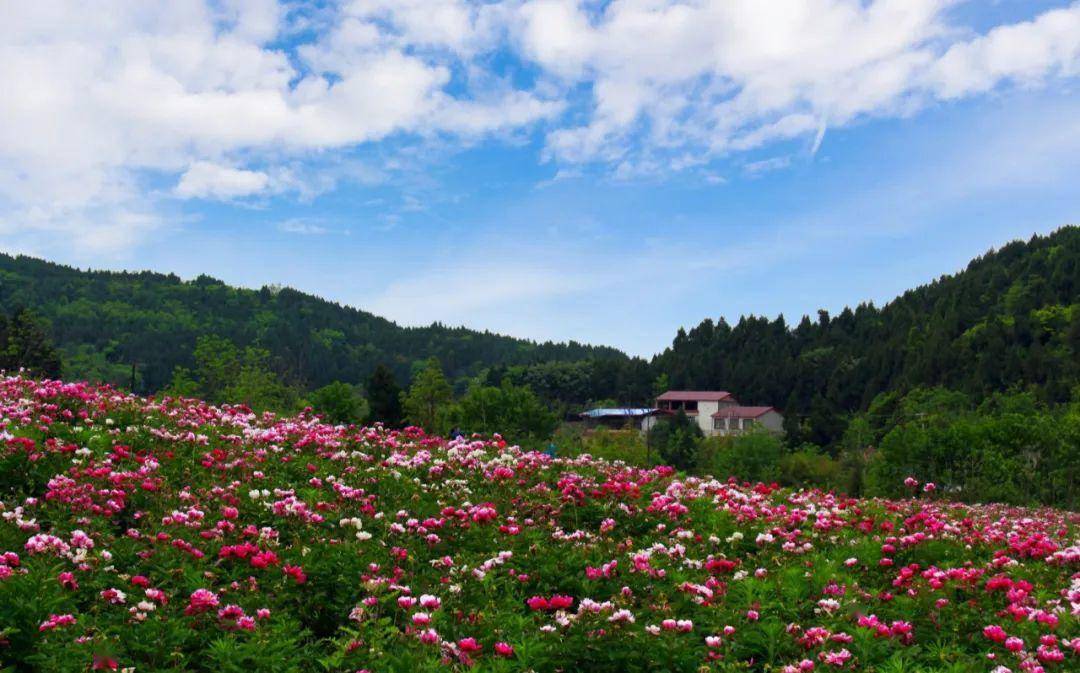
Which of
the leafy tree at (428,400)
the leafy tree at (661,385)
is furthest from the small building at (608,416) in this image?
the leafy tree at (428,400)

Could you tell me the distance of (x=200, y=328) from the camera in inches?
4724

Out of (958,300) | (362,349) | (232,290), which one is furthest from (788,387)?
(232,290)

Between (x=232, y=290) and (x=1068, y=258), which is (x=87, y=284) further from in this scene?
(x=1068, y=258)

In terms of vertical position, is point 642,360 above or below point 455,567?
above

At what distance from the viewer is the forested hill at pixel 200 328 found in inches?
4277

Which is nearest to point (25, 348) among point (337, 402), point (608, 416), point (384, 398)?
point (384, 398)

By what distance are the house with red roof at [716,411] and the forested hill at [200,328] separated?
1776 inches

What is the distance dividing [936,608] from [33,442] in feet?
24.6

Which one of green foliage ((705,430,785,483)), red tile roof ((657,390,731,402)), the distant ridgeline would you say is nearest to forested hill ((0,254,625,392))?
the distant ridgeline

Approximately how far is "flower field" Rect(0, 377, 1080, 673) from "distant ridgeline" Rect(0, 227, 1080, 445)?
2856 inches

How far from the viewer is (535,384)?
123m

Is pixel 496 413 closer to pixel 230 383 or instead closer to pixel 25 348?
pixel 230 383

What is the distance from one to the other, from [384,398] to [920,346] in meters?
69.5

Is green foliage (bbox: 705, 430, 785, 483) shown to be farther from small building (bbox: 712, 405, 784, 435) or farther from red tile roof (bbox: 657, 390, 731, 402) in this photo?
red tile roof (bbox: 657, 390, 731, 402)
